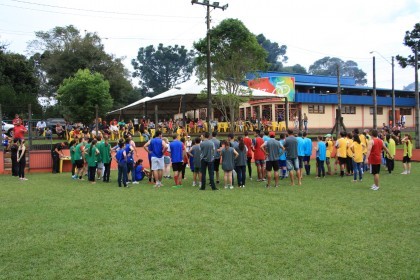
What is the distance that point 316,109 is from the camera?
40688 millimetres

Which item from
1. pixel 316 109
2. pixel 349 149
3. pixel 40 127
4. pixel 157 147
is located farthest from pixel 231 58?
pixel 316 109

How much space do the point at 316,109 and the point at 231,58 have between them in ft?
56.3

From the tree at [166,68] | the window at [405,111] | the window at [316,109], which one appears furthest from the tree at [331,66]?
the window at [316,109]

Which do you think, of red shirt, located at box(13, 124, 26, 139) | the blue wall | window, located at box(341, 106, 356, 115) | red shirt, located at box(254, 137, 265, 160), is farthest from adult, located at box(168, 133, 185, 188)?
window, located at box(341, 106, 356, 115)

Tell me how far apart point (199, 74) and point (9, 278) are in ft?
74.9

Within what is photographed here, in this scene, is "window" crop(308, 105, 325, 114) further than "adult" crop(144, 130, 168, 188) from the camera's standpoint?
Yes

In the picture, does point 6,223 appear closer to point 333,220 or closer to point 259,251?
point 259,251

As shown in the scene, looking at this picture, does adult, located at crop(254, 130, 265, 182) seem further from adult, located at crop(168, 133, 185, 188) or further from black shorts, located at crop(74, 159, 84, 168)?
black shorts, located at crop(74, 159, 84, 168)

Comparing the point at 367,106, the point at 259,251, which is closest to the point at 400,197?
the point at 259,251

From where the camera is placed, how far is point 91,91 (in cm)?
2800

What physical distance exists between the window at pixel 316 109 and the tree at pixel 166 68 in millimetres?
40438

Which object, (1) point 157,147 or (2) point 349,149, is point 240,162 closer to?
(1) point 157,147

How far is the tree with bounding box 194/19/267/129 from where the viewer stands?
2603 cm

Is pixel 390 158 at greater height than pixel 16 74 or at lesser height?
lesser
